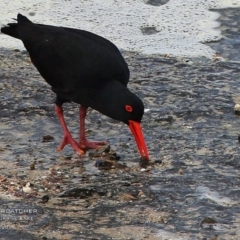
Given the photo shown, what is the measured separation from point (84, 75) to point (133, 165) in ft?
2.62

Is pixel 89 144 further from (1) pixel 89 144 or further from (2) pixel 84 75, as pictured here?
(2) pixel 84 75

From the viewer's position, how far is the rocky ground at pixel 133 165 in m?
4.10

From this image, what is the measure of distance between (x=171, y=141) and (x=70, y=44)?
3.48ft

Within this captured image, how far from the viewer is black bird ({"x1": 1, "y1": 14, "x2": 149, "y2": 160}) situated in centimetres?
511

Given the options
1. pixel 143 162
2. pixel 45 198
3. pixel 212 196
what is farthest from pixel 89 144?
pixel 212 196

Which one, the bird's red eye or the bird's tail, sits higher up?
the bird's tail

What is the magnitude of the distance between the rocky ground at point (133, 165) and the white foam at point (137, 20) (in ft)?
2.15

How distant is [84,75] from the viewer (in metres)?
5.38

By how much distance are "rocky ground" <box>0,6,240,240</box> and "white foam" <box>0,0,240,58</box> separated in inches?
25.8

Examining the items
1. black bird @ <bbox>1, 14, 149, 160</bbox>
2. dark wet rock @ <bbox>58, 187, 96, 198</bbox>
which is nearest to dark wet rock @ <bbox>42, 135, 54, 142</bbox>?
black bird @ <bbox>1, 14, 149, 160</bbox>

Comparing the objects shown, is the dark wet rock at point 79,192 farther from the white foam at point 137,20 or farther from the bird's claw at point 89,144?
the white foam at point 137,20

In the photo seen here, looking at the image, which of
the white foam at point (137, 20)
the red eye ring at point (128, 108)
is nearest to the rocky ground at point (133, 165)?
the red eye ring at point (128, 108)

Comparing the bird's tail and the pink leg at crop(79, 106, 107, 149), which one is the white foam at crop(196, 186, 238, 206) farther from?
the bird's tail

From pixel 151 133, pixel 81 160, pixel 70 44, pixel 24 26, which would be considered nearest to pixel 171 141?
pixel 151 133
